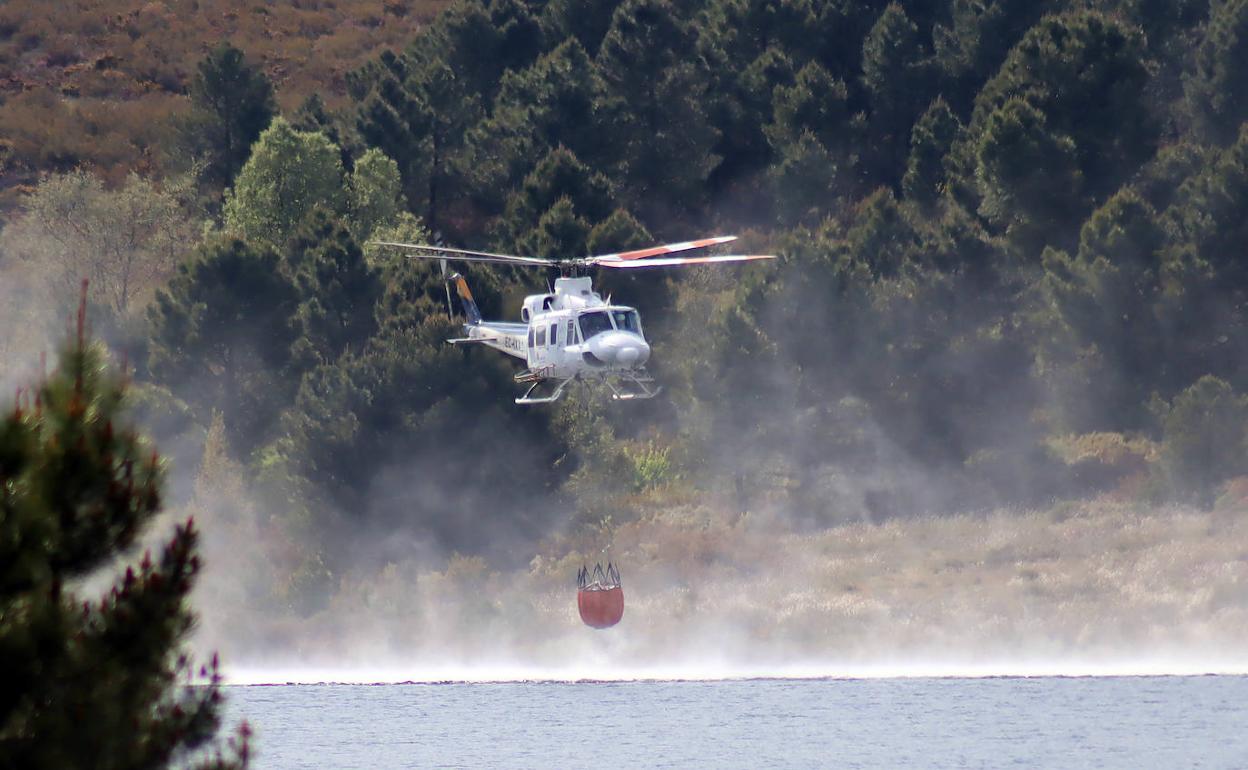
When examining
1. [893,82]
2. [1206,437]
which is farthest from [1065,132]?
[893,82]

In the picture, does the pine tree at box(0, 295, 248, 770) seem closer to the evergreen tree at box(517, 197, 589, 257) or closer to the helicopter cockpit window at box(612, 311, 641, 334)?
the helicopter cockpit window at box(612, 311, 641, 334)

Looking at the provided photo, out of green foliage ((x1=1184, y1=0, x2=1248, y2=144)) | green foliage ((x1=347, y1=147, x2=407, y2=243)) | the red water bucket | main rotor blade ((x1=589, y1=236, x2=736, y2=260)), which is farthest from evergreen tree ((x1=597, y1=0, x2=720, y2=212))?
main rotor blade ((x1=589, y1=236, x2=736, y2=260))

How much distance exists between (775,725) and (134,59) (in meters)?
93.1

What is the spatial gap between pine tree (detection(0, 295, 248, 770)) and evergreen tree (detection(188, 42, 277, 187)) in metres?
76.2

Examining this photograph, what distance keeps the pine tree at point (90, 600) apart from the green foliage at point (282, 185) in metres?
68.0

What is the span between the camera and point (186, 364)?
68.9 metres

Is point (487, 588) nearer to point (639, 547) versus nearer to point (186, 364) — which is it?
point (639, 547)

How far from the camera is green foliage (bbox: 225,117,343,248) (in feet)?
261

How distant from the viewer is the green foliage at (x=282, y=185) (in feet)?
261

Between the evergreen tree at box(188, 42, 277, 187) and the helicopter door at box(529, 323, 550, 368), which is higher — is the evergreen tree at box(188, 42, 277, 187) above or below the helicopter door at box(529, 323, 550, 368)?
above

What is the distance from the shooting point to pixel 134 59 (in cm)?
12469

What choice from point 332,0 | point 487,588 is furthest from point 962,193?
point 332,0

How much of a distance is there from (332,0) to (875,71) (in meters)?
69.8

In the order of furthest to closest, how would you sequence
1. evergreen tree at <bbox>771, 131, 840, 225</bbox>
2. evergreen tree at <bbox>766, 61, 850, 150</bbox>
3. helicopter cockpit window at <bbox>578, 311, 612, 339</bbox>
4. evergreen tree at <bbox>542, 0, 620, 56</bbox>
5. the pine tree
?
evergreen tree at <bbox>542, 0, 620, 56</bbox> < evergreen tree at <bbox>771, 131, 840, 225</bbox> < evergreen tree at <bbox>766, 61, 850, 150</bbox> < helicopter cockpit window at <bbox>578, 311, 612, 339</bbox> < the pine tree
